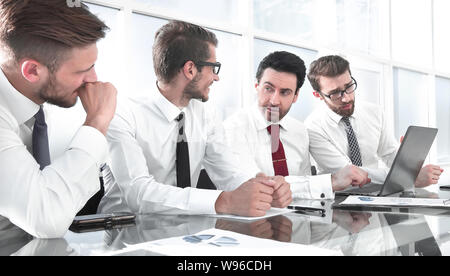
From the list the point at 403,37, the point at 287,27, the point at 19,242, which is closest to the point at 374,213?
the point at 19,242

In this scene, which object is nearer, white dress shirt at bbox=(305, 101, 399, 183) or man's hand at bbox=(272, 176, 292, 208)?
man's hand at bbox=(272, 176, 292, 208)

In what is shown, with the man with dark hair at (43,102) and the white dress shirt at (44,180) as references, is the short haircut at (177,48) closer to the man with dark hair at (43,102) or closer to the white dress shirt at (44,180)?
the man with dark hair at (43,102)

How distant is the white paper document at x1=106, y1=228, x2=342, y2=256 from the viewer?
0.84m

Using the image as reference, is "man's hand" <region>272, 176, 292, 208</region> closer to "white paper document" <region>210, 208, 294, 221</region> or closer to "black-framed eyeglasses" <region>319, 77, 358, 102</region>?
"white paper document" <region>210, 208, 294, 221</region>

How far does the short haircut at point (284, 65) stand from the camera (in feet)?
9.04

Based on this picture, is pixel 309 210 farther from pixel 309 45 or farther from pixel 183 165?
pixel 309 45

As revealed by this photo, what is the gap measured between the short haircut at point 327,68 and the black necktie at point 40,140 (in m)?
2.27

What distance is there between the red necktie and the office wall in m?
0.88

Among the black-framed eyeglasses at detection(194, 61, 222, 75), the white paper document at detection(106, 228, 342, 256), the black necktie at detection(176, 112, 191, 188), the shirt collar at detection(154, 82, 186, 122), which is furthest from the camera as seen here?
the black-framed eyeglasses at detection(194, 61, 222, 75)

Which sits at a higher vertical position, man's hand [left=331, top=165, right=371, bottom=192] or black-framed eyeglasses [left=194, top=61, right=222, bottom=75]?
black-framed eyeglasses [left=194, top=61, right=222, bottom=75]

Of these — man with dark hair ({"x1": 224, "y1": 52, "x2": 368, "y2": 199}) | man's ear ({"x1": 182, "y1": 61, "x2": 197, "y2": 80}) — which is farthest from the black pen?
man's ear ({"x1": 182, "y1": 61, "x2": 197, "y2": 80})

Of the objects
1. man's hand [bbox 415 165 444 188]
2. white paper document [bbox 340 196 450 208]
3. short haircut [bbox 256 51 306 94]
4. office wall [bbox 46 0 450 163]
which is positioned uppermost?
office wall [bbox 46 0 450 163]

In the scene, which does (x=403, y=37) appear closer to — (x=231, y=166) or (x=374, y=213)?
(x=231, y=166)

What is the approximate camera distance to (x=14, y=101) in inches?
50.4
